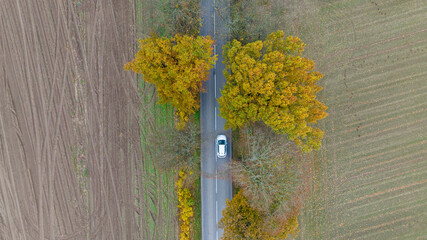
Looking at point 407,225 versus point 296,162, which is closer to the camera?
point 296,162

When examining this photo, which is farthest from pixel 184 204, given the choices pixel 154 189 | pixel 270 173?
pixel 270 173

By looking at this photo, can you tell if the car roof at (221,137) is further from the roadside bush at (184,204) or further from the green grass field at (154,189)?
the green grass field at (154,189)

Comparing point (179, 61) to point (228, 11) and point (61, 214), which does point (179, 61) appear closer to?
point (228, 11)

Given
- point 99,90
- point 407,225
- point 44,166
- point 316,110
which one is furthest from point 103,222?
point 407,225

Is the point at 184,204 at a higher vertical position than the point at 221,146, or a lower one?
lower

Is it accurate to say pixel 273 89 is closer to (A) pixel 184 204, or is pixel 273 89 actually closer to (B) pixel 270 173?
(B) pixel 270 173

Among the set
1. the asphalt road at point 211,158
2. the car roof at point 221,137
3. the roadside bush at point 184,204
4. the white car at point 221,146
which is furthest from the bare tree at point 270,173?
the roadside bush at point 184,204

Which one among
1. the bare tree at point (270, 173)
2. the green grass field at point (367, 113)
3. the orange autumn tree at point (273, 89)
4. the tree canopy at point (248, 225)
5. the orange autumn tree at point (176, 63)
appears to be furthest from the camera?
the green grass field at point (367, 113)
